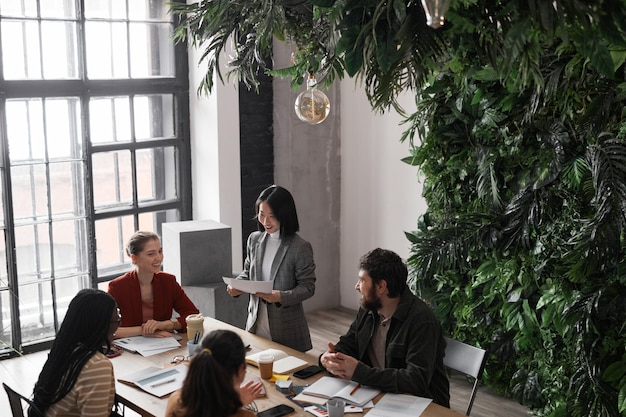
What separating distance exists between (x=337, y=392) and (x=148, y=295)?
1.47 m

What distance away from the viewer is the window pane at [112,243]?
6.46 m

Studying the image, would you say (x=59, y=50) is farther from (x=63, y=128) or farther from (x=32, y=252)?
(x=32, y=252)

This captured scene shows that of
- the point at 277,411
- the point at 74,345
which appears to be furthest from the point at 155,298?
the point at 277,411

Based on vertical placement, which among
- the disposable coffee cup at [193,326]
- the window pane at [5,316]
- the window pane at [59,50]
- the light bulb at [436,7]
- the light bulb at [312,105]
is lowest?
the window pane at [5,316]

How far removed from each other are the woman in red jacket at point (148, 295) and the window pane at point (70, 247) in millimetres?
1870

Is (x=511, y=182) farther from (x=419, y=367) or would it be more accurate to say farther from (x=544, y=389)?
(x=419, y=367)

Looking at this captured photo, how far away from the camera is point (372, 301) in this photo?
3.88 meters

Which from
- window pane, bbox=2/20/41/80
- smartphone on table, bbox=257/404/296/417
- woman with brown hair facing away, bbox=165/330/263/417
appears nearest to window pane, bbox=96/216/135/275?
window pane, bbox=2/20/41/80

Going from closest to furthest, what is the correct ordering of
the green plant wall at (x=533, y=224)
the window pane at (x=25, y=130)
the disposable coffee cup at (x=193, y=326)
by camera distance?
the disposable coffee cup at (x=193, y=326), the green plant wall at (x=533, y=224), the window pane at (x=25, y=130)

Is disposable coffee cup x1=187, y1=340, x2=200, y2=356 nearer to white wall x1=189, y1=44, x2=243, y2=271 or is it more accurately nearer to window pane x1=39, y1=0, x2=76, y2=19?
white wall x1=189, y1=44, x2=243, y2=271

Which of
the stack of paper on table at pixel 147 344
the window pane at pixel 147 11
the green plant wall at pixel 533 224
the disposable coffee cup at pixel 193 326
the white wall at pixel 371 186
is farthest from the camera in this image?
the white wall at pixel 371 186

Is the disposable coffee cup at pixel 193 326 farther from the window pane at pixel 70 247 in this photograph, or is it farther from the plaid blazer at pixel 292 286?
the window pane at pixel 70 247

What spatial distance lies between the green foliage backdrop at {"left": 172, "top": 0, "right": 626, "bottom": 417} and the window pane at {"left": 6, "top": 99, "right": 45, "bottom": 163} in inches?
54.9

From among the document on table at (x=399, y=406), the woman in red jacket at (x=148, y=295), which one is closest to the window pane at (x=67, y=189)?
the woman in red jacket at (x=148, y=295)
